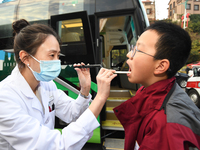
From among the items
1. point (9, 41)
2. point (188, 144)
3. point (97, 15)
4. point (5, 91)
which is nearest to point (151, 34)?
point (188, 144)

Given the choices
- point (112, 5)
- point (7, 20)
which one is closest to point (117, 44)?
point (112, 5)

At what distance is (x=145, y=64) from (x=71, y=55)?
1.77m

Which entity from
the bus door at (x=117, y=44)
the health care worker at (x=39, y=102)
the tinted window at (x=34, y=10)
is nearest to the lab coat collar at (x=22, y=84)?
the health care worker at (x=39, y=102)

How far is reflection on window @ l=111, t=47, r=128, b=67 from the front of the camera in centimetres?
575

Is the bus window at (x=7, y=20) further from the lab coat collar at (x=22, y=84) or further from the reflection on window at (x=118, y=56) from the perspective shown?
the reflection on window at (x=118, y=56)

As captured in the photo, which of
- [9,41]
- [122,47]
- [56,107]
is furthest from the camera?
[122,47]

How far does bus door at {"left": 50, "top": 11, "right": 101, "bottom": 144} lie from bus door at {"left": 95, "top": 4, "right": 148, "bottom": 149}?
24 centimetres

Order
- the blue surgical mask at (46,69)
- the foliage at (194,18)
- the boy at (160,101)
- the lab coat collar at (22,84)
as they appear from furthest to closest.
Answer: the foliage at (194,18) < the blue surgical mask at (46,69) < the lab coat collar at (22,84) < the boy at (160,101)

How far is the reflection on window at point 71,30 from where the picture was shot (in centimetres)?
246

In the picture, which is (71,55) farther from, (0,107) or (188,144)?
(188,144)

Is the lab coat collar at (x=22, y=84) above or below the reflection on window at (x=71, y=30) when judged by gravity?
below

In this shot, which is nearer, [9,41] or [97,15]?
[97,15]

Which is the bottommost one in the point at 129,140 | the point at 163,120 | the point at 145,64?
the point at 129,140

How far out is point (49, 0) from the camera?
2.58 meters
